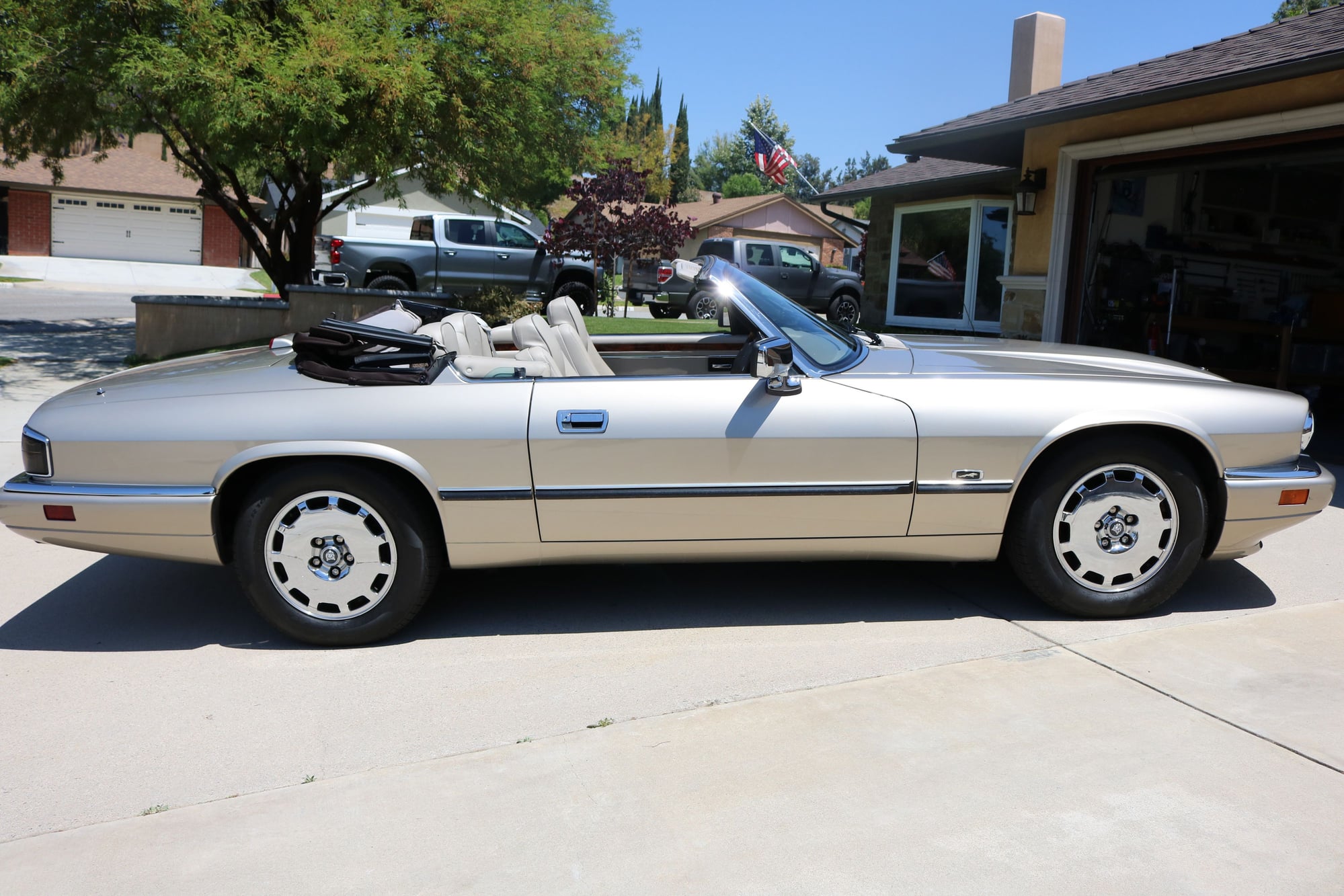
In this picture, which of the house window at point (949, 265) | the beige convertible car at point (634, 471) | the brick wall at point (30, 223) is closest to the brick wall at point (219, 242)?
the brick wall at point (30, 223)

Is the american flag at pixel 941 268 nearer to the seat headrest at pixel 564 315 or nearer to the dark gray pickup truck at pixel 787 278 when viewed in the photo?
the dark gray pickup truck at pixel 787 278

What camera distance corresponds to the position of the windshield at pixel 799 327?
13.5 feet

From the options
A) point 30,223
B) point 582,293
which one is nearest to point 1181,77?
point 582,293

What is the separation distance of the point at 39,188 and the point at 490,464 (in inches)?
1628

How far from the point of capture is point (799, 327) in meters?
4.26

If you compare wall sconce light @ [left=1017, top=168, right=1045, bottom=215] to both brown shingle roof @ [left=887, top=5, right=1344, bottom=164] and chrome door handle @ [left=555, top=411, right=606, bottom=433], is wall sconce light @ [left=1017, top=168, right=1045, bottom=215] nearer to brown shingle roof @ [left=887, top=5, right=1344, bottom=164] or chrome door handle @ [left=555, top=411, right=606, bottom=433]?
brown shingle roof @ [left=887, top=5, right=1344, bottom=164]

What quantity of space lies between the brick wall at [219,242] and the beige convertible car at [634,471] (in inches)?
1576

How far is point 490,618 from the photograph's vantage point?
4.27 metres

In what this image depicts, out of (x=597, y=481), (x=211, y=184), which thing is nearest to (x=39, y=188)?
(x=211, y=184)

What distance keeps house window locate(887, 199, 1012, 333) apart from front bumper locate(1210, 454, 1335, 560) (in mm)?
11430

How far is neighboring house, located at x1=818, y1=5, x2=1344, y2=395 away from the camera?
828cm

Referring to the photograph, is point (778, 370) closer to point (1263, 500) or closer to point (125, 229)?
point (1263, 500)

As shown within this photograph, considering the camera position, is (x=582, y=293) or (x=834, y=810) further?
(x=582, y=293)

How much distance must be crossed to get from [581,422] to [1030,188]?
833 centimetres
